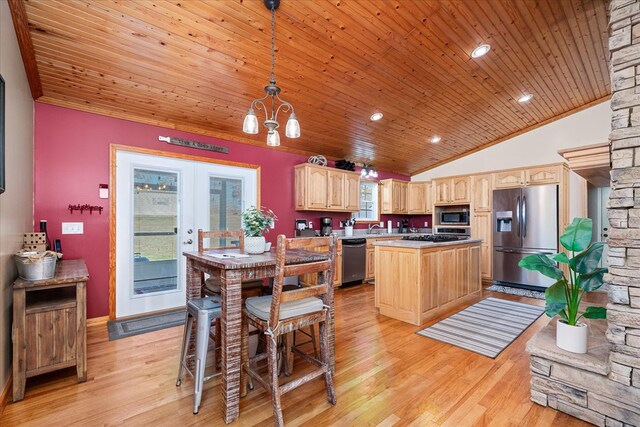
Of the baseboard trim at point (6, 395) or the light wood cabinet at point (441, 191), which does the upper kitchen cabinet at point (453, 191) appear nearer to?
the light wood cabinet at point (441, 191)

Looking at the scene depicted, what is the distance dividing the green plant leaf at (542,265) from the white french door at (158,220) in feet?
12.0

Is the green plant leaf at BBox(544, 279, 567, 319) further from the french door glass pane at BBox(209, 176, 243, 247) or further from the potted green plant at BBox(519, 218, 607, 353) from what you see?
the french door glass pane at BBox(209, 176, 243, 247)

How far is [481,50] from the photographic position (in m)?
3.18

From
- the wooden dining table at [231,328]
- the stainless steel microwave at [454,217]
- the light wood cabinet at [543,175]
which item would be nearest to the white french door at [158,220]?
the wooden dining table at [231,328]

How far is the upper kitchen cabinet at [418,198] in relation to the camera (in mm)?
6828

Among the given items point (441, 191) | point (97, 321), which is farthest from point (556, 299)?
point (441, 191)

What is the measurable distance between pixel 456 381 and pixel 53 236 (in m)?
4.07

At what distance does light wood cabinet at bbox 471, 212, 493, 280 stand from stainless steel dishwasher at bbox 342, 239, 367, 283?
7.48 ft

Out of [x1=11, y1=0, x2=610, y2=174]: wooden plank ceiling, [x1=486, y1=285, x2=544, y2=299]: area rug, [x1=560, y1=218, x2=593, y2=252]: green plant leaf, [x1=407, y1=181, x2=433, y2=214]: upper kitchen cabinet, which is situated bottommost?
[x1=486, y1=285, x2=544, y2=299]: area rug

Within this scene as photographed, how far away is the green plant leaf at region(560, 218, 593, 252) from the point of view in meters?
1.82

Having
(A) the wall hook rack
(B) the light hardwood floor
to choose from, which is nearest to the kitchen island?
(B) the light hardwood floor

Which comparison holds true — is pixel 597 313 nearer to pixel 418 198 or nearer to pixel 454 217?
pixel 454 217

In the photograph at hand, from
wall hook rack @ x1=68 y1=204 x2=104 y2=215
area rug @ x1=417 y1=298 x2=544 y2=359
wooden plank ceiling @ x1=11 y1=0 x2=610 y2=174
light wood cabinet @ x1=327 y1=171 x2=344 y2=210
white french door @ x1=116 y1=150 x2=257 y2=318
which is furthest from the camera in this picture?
light wood cabinet @ x1=327 y1=171 x2=344 y2=210

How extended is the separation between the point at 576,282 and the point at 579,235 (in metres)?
0.33
